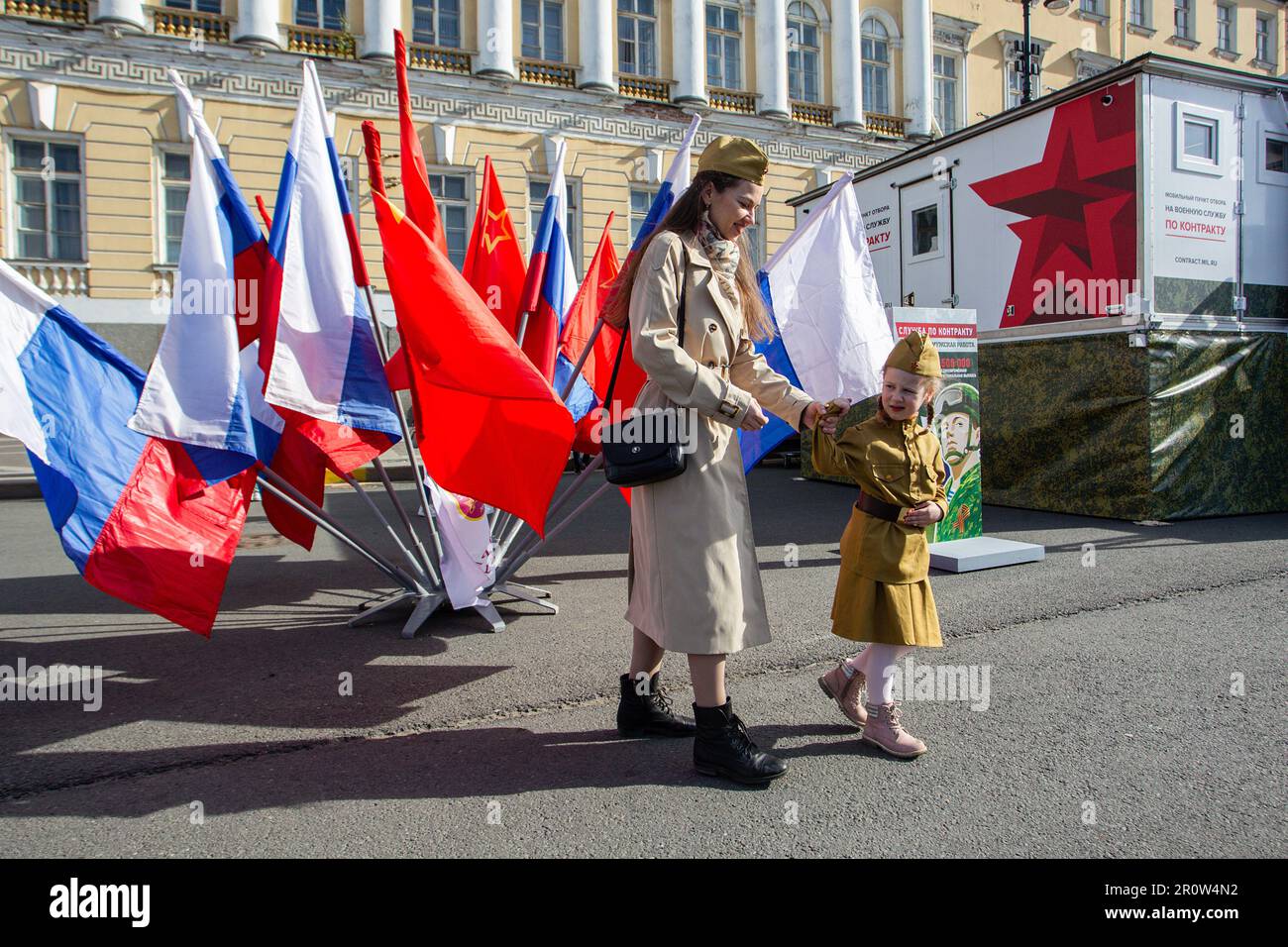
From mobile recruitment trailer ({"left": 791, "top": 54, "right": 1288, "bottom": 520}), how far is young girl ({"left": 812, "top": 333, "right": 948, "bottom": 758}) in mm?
6010

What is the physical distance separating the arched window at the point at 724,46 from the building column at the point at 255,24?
9966 mm

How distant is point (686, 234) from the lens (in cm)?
308

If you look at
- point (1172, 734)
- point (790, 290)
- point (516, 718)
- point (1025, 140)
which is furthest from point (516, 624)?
point (1025, 140)

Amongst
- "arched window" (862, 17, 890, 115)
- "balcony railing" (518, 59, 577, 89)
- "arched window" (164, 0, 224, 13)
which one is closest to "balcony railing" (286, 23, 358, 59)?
"arched window" (164, 0, 224, 13)

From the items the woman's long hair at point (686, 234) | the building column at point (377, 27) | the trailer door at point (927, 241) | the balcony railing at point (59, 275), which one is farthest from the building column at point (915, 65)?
the woman's long hair at point (686, 234)

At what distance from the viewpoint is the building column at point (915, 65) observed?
23.9 m

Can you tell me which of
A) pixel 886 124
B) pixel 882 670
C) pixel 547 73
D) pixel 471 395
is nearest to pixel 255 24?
pixel 547 73

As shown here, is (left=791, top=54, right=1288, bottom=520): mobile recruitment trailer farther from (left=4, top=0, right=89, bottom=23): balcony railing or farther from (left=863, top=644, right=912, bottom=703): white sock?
(left=4, top=0, right=89, bottom=23): balcony railing

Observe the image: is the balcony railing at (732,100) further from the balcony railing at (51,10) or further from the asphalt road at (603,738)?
the asphalt road at (603,738)

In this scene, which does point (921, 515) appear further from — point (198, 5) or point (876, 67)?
point (876, 67)

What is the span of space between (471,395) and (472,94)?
17.1 m

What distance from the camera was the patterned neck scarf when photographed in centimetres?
308

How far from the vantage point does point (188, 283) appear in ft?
13.3

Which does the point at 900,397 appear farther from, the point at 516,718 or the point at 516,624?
the point at 516,624
